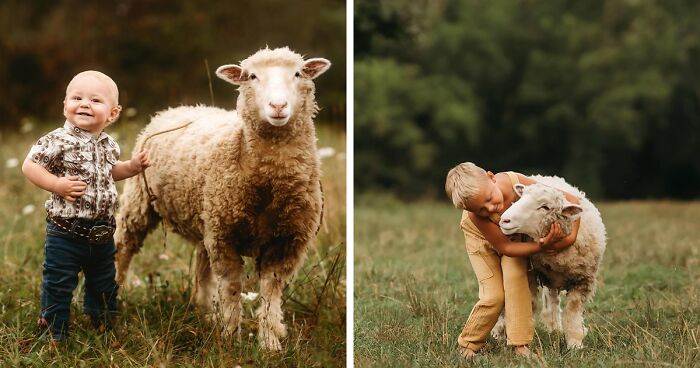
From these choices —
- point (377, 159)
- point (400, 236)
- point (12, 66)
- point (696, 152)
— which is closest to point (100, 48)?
point (12, 66)

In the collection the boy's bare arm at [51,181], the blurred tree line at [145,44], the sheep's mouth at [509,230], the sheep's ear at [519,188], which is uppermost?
the blurred tree line at [145,44]

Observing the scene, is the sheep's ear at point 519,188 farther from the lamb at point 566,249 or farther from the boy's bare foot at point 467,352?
the boy's bare foot at point 467,352

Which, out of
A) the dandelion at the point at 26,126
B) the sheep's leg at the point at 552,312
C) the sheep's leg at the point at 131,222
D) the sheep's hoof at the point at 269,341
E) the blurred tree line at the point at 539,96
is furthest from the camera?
the blurred tree line at the point at 539,96

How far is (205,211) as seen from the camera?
419 cm

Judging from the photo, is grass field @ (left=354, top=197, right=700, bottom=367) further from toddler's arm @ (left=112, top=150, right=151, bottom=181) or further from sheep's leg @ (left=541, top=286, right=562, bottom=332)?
toddler's arm @ (left=112, top=150, right=151, bottom=181)

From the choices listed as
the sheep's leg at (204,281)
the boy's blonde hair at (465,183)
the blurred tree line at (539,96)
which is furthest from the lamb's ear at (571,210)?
the blurred tree line at (539,96)

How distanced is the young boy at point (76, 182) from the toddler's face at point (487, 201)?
61.5 inches

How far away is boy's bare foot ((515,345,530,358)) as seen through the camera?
3767mm

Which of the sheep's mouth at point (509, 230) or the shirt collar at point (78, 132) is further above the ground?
the shirt collar at point (78, 132)

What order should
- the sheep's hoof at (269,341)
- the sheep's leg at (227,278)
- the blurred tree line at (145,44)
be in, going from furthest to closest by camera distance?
the blurred tree line at (145,44)
the sheep's leg at (227,278)
the sheep's hoof at (269,341)

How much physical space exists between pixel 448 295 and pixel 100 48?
12.3m

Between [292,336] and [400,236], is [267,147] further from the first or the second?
[400,236]

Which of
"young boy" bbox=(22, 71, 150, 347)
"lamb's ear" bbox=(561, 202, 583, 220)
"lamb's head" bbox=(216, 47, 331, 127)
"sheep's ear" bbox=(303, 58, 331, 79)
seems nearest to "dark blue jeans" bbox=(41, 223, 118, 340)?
"young boy" bbox=(22, 71, 150, 347)

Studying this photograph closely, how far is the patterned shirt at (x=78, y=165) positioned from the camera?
375 cm
